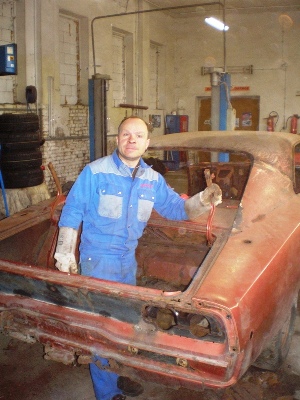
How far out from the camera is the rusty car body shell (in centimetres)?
233

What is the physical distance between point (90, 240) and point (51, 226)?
86 centimetres

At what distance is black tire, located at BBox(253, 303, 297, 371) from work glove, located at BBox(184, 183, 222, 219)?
1011 millimetres

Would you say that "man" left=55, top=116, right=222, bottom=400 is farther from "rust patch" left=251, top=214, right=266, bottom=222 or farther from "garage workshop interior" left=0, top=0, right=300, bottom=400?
"rust patch" left=251, top=214, right=266, bottom=222

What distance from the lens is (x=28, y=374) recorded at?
3.39m

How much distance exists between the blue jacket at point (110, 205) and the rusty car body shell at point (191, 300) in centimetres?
32

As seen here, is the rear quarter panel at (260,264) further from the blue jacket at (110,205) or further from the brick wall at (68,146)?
the brick wall at (68,146)

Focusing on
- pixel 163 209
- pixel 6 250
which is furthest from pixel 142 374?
pixel 6 250

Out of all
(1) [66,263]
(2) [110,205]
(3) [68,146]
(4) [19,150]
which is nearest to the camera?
(1) [66,263]

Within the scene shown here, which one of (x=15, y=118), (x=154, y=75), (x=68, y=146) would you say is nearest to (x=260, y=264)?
(x=15, y=118)

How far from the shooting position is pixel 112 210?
291 centimetres

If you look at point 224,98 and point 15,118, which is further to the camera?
point 224,98

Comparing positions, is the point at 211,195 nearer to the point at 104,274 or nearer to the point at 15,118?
the point at 104,274

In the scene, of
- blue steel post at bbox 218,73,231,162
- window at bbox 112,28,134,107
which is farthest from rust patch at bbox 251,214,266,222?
window at bbox 112,28,134,107

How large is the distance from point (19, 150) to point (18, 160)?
0.17m
